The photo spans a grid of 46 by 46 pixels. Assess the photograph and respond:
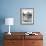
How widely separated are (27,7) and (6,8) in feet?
2.42

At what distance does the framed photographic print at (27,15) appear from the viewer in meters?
4.56

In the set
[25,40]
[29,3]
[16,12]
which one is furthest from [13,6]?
[25,40]

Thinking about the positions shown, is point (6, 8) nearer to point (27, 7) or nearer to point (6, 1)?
point (6, 1)

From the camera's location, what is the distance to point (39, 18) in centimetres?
460

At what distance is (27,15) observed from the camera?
181 inches

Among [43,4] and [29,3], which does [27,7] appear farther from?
[43,4]

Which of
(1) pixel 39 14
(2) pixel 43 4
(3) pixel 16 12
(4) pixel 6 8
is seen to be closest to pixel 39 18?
(1) pixel 39 14

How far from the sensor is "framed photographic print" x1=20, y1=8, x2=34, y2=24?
180 inches

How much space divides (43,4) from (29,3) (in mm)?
493

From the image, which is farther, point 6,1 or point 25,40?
point 6,1

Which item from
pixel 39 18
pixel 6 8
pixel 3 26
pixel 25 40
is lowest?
pixel 25 40

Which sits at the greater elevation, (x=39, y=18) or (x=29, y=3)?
(x=29, y=3)

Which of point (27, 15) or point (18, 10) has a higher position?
point (18, 10)

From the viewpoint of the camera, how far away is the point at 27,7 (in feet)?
15.0
